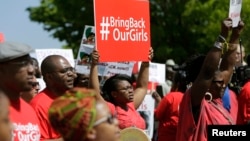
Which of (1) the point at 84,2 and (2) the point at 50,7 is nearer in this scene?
(1) the point at 84,2

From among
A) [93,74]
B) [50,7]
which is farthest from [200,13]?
[93,74]

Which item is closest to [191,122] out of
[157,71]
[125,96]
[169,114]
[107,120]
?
[107,120]

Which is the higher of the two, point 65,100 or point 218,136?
point 65,100

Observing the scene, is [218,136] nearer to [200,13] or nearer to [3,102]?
[3,102]

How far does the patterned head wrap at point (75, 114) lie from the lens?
4449mm

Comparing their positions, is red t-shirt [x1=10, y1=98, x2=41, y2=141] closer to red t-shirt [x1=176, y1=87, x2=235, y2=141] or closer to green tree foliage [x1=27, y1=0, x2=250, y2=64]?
red t-shirt [x1=176, y1=87, x2=235, y2=141]

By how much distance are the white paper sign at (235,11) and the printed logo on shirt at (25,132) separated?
88.6 inches

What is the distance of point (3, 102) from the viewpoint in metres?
4.70

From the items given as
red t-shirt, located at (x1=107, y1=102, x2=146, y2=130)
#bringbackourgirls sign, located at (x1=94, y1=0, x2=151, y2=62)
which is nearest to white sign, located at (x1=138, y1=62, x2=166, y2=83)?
#bringbackourgirls sign, located at (x1=94, y1=0, x2=151, y2=62)

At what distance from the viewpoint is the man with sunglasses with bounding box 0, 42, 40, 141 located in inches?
228

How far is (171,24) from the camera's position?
34188 millimetres

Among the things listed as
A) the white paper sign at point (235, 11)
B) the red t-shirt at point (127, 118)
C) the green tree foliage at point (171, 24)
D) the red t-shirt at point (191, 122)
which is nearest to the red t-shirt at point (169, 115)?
the red t-shirt at point (127, 118)

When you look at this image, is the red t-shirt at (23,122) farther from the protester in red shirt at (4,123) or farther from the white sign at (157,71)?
the white sign at (157,71)

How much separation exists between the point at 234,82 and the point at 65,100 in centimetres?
582
